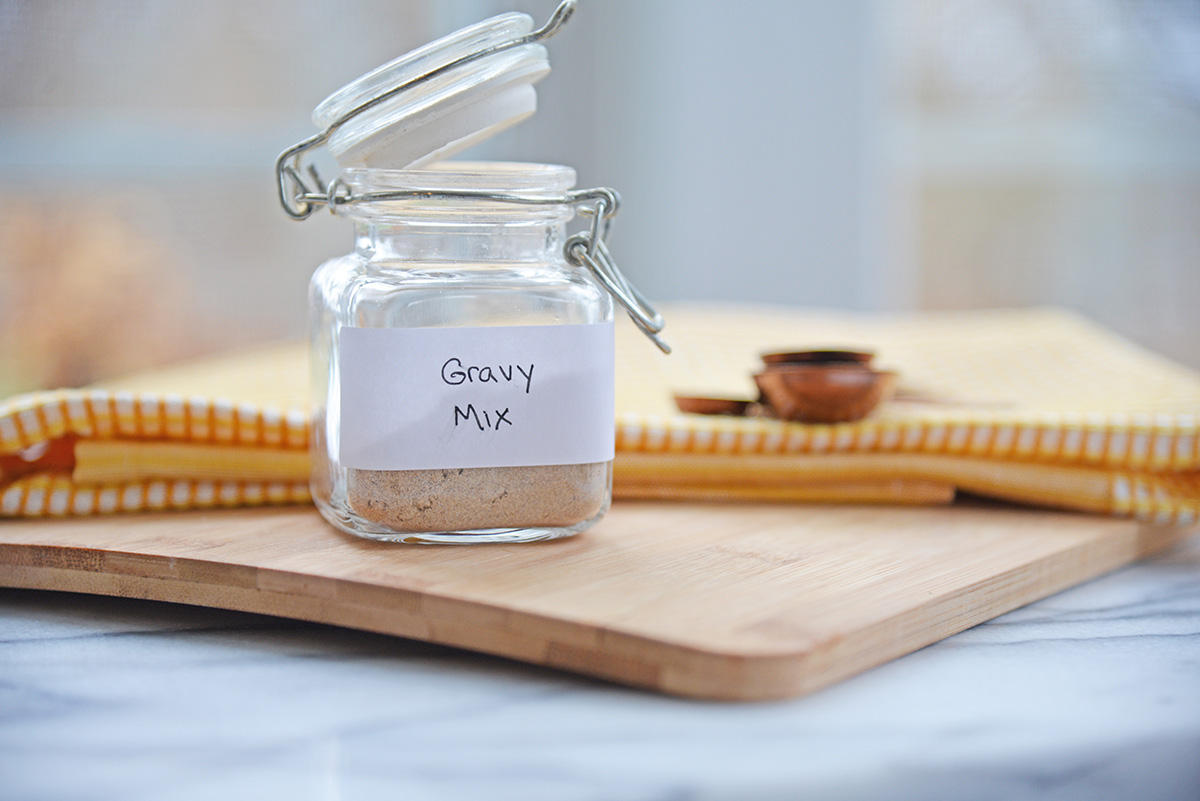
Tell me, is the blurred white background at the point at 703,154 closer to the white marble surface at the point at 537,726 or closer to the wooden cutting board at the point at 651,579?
the wooden cutting board at the point at 651,579

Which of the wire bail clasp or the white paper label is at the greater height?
the wire bail clasp

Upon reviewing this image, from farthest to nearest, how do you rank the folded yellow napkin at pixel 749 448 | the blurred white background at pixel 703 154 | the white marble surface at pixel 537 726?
the blurred white background at pixel 703 154 → the folded yellow napkin at pixel 749 448 → the white marble surface at pixel 537 726

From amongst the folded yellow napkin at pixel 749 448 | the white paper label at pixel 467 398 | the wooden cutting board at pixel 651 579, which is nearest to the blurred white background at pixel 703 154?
the folded yellow napkin at pixel 749 448

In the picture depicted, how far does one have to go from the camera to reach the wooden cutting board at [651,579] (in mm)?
389

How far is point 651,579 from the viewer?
46 centimetres

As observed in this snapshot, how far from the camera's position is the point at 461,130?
0.49 meters

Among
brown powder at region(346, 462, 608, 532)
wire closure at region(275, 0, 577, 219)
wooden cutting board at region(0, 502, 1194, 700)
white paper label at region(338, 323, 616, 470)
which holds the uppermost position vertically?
wire closure at region(275, 0, 577, 219)

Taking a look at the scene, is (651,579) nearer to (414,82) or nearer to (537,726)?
(537,726)

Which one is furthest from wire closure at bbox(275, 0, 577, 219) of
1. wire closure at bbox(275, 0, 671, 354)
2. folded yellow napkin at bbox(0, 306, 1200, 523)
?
folded yellow napkin at bbox(0, 306, 1200, 523)

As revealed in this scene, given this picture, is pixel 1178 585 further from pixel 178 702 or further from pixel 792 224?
pixel 792 224

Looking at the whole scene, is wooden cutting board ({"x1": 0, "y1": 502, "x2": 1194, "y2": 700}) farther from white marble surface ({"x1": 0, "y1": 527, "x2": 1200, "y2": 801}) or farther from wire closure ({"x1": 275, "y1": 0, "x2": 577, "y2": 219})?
wire closure ({"x1": 275, "y1": 0, "x2": 577, "y2": 219})

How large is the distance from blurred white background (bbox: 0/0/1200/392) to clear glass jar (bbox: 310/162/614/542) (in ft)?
3.30

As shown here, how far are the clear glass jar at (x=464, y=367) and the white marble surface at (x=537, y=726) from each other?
75 millimetres

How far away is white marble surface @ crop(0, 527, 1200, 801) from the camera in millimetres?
333
